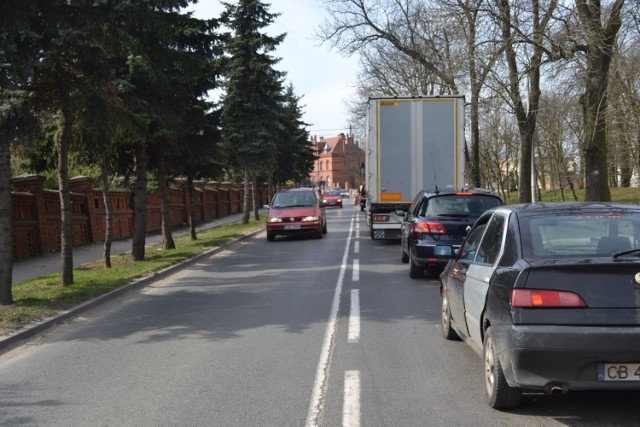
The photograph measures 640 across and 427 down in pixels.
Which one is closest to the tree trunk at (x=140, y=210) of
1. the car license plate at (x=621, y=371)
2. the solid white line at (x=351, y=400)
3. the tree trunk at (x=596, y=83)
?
the solid white line at (x=351, y=400)

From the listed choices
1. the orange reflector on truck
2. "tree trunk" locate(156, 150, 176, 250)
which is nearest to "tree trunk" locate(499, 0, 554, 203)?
the orange reflector on truck

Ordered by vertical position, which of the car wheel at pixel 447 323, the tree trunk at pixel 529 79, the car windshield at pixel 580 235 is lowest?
the car wheel at pixel 447 323

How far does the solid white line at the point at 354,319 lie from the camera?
292 inches

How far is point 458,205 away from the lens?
11.9 metres

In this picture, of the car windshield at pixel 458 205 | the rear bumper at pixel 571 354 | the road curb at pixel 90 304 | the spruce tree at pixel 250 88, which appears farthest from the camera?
the spruce tree at pixel 250 88

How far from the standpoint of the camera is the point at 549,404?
4949mm

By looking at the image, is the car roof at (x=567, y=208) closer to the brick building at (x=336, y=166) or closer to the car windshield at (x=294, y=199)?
the car windshield at (x=294, y=199)

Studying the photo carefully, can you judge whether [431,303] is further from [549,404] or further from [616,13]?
[616,13]

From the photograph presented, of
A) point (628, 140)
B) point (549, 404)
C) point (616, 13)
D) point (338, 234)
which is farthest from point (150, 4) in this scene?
point (628, 140)

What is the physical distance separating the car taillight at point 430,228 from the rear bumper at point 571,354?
718 centimetres

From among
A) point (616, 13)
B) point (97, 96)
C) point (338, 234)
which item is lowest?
point (338, 234)

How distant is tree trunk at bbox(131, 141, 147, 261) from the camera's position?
1574cm

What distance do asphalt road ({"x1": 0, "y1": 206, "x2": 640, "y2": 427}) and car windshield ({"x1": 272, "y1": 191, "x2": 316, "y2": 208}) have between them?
469 inches

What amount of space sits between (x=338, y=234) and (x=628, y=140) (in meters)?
17.8
